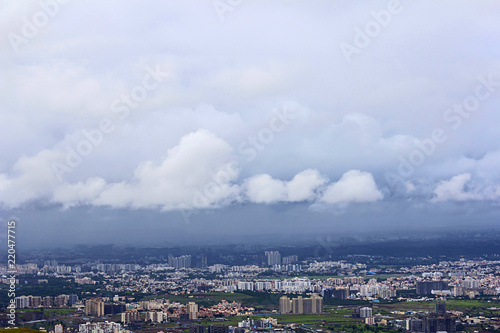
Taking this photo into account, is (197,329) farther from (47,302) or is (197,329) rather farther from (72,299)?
(72,299)

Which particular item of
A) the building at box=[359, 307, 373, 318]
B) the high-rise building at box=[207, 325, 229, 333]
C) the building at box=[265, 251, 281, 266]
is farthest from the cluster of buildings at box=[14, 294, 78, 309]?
the building at box=[265, 251, 281, 266]

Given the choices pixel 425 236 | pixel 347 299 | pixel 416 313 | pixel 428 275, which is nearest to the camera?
pixel 416 313

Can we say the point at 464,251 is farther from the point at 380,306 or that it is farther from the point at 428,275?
the point at 380,306

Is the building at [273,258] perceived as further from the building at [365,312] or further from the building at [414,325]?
the building at [414,325]

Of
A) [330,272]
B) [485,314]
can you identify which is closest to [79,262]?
[330,272]

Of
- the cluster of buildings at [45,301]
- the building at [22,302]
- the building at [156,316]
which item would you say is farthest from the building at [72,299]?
the building at [156,316]

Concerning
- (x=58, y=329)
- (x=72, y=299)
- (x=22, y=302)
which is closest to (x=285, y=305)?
(x=72, y=299)
